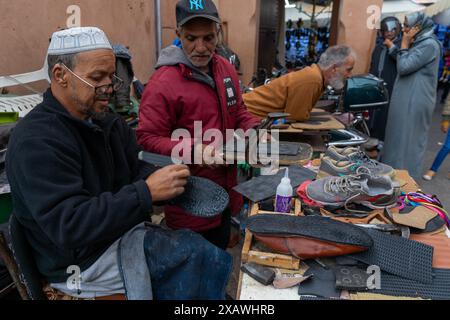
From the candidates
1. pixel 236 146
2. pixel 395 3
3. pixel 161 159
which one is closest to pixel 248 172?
pixel 236 146

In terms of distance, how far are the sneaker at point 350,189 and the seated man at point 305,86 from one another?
1.59 metres

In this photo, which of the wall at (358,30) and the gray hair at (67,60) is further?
the wall at (358,30)

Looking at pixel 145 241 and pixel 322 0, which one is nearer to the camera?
pixel 145 241

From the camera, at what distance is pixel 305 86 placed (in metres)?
3.27

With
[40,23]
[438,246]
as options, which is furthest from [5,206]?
[438,246]

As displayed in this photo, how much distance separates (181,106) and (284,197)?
0.83 metres

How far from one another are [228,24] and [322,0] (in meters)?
5.54

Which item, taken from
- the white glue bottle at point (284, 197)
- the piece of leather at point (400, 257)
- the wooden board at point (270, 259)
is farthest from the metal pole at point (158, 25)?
the piece of leather at point (400, 257)

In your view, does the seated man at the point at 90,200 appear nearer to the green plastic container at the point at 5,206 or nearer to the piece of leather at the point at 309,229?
the piece of leather at the point at 309,229

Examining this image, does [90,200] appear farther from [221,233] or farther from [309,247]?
[221,233]

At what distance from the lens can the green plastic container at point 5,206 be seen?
172 centimetres

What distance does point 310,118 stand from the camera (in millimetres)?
3416

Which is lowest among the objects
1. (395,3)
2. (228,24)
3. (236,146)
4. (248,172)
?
(248,172)
